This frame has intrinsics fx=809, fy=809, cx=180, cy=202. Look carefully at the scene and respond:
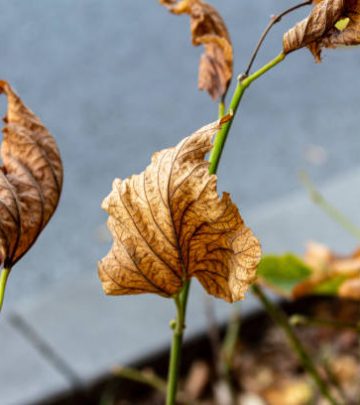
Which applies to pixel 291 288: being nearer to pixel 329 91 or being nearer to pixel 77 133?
pixel 77 133

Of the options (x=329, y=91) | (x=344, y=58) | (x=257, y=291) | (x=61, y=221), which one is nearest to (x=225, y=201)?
(x=257, y=291)

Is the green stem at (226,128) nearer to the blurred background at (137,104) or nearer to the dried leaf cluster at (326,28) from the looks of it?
the dried leaf cluster at (326,28)

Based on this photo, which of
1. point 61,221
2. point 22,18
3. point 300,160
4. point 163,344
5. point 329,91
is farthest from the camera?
point 22,18

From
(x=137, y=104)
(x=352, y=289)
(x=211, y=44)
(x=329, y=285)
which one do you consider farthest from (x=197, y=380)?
(x=137, y=104)

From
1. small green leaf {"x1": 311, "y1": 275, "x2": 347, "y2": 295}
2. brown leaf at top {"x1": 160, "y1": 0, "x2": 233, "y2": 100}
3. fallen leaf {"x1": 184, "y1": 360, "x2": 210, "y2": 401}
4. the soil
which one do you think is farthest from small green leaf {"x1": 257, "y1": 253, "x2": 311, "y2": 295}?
fallen leaf {"x1": 184, "y1": 360, "x2": 210, "y2": 401}

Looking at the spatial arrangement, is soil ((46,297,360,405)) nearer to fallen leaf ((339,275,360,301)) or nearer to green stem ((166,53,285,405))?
fallen leaf ((339,275,360,301))

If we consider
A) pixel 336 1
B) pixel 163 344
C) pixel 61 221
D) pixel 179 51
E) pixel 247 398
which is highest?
pixel 179 51

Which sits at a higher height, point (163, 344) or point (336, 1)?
point (336, 1)
